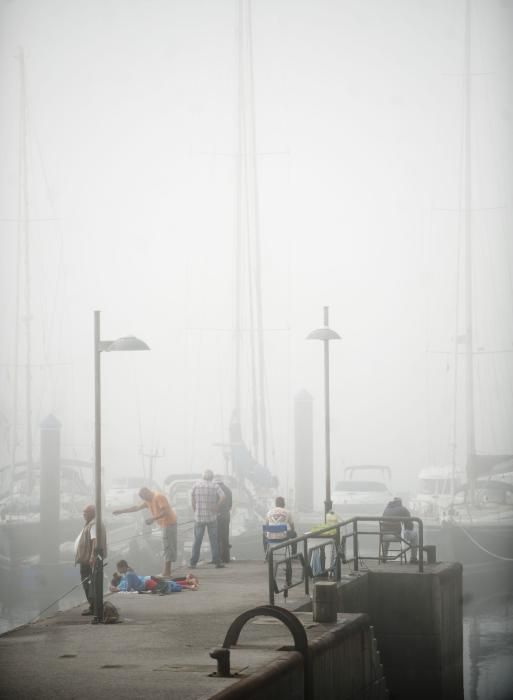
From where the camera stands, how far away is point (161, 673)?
1284 cm

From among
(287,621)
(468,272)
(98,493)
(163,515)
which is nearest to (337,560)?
(163,515)

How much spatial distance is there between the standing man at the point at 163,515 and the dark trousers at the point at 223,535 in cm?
208

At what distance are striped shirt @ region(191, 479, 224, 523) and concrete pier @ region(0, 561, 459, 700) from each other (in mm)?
2414

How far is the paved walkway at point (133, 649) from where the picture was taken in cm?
1205

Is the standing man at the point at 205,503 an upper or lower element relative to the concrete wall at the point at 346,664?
upper

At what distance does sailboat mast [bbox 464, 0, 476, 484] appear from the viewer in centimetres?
5188

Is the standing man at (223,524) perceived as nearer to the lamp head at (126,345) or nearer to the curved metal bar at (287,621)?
the lamp head at (126,345)

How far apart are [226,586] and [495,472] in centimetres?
3188

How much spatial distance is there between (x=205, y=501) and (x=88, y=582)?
4984 millimetres

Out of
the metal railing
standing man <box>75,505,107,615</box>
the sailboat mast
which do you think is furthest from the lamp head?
the sailboat mast

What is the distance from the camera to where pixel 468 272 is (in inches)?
2180

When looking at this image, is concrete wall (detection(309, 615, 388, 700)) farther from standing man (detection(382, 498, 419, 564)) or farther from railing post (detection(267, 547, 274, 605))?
standing man (detection(382, 498, 419, 564))

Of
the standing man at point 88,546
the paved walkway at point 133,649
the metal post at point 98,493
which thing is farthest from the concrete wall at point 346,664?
the standing man at point 88,546

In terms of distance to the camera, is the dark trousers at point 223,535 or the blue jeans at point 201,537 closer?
the blue jeans at point 201,537
